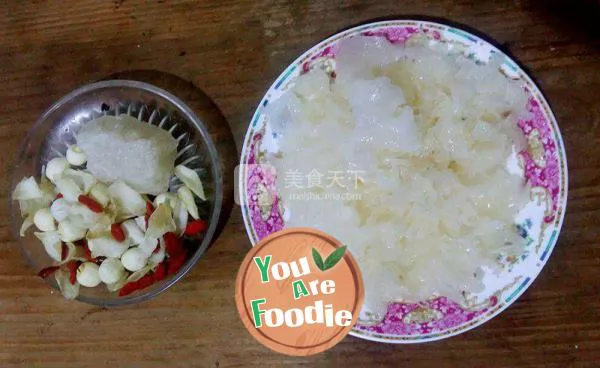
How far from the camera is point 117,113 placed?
127cm

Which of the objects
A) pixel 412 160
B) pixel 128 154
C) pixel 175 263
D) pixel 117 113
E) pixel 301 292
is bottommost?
pixel 301 292

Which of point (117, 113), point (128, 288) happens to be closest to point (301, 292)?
point (128, 288)

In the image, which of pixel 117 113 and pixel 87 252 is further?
pixel 117 113

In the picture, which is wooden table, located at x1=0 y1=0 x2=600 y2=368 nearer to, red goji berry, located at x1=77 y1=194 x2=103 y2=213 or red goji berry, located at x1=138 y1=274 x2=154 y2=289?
red goji berry, located at x1=138 y1=274 x2=154 y2=289

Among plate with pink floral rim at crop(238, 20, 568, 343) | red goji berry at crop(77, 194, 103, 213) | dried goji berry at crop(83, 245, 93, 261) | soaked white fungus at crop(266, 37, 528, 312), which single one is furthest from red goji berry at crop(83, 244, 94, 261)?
soaked white fungus at crop(266, 37, 528, 312)

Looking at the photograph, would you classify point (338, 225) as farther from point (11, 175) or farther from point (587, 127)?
point (11, 175)

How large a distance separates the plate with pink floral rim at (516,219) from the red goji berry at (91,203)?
0.95 ft

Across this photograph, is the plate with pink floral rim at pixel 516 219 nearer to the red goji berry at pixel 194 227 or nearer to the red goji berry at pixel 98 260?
the red goji berry at pixel 194 227

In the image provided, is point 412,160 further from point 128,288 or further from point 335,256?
point 128,288

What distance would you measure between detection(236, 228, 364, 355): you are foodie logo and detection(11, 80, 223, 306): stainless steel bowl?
143 mm

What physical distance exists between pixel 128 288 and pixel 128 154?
0.29 metres

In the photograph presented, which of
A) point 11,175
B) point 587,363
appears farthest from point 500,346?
point 11,175

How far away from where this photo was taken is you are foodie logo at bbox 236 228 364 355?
3.82 feet

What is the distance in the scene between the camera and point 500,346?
117 centimetres
